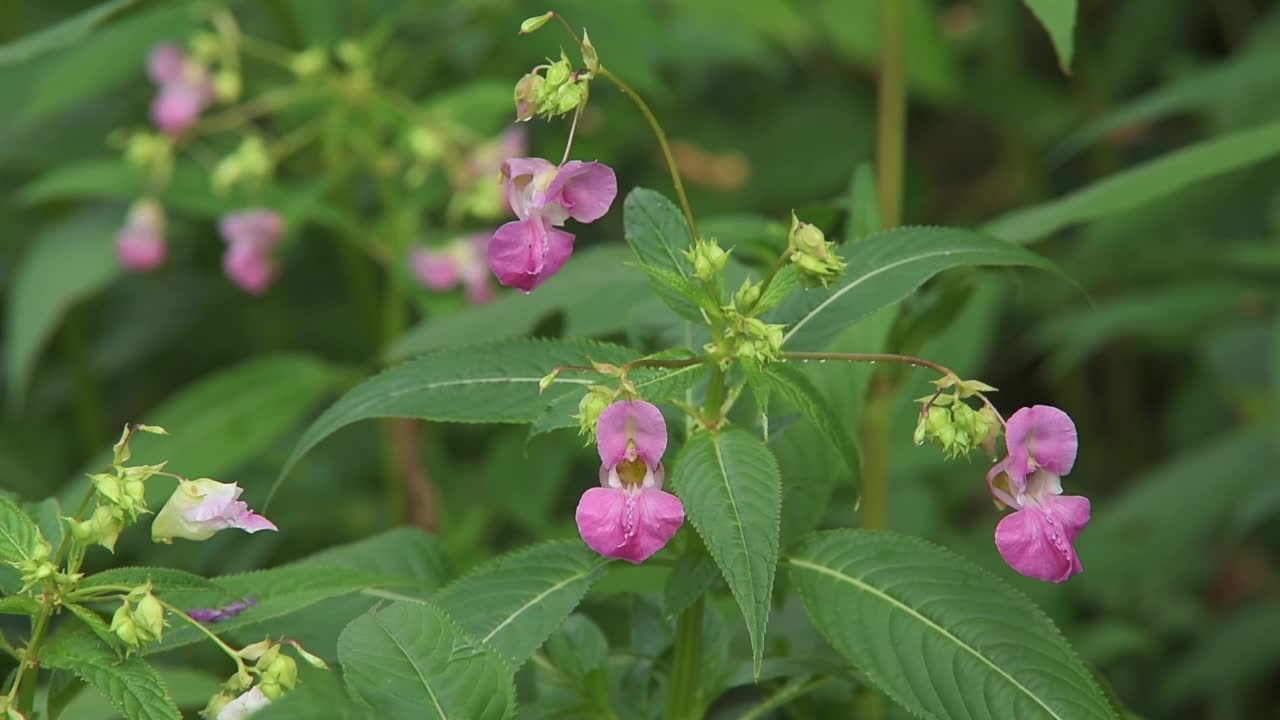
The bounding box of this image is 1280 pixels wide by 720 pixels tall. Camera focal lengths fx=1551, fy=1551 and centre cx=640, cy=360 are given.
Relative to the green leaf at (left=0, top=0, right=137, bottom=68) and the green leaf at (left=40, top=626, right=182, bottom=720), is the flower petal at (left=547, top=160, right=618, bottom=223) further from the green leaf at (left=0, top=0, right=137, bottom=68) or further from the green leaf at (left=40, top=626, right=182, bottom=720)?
the green leaf at (left=0, top=0, right=137, bottom=68)

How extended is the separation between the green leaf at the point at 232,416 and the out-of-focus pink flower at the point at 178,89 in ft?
1.29

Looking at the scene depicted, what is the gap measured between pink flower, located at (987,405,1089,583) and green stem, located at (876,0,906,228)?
30.4 inches

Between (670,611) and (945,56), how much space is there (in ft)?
7.33

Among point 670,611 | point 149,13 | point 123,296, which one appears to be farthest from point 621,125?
point 670,611

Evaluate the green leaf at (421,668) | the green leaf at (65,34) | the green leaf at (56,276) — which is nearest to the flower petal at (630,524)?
the green leaf at (421,668)

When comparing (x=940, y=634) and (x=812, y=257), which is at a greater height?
(x=812, y=257)

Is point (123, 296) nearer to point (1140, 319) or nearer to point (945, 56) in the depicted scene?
point (945, 56)

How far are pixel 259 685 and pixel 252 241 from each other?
1.39 meters

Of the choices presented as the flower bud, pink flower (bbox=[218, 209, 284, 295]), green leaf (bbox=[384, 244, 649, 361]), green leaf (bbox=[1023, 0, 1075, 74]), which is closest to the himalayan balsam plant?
green leaf (bbox=[1023, 0, 1075, 74])

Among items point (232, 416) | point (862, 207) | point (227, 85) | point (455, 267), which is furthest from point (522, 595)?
point (227, 85)

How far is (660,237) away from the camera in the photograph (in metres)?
1.24

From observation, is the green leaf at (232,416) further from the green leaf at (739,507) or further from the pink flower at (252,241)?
the green leaf at (739,507)

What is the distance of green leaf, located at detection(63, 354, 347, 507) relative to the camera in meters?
Answer: 2.24

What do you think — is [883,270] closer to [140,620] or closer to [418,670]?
[418,670]
